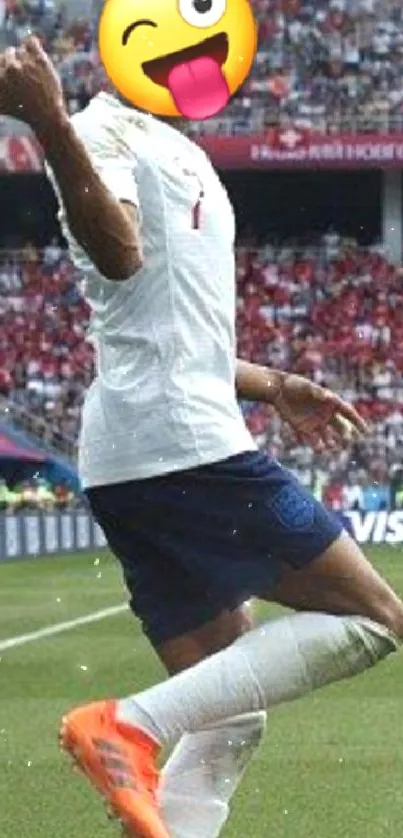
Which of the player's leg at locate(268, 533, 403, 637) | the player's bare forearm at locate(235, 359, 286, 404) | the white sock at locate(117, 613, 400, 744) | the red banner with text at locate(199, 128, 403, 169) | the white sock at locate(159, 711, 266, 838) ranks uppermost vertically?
the player's bare forearm at locate(235, 359, 286, 404)

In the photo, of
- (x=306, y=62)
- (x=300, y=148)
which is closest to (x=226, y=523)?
(x=300, y=148)

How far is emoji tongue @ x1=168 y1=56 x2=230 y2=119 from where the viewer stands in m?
5.51

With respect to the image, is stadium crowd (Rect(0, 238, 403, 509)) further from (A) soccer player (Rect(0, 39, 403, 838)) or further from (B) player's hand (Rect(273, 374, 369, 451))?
(A) soccer player (Rect(0, 39, 403, 838))

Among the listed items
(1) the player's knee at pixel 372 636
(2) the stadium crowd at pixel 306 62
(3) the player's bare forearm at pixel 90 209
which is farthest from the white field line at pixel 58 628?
(2) the stadium crowd at pixel 306 62

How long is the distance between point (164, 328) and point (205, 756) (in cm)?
112

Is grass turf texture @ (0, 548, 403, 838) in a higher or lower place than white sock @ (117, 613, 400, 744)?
lower

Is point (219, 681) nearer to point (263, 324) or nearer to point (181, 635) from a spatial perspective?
point (181, 635)

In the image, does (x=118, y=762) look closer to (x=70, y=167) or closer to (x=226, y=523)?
(x=226, y=523)

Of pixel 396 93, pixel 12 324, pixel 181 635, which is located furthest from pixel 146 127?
pixel 396 93

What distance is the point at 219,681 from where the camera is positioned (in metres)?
5.64

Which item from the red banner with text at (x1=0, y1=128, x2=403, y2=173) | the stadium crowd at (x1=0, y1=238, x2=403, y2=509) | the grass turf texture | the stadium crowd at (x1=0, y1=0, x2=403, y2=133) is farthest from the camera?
the stadium crowd at (x1=0, y1=0, x2=403, y2=133)

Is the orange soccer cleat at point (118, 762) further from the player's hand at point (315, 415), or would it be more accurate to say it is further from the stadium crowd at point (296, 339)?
the stadium crowd at point (296, 339)

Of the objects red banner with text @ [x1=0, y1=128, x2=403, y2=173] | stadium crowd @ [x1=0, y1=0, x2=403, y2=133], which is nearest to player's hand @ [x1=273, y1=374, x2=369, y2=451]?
stadium crowd @ [x1=0, y1=0, x2=403, y2=133]

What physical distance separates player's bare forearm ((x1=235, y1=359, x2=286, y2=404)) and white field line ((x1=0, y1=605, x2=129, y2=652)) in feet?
33.2
